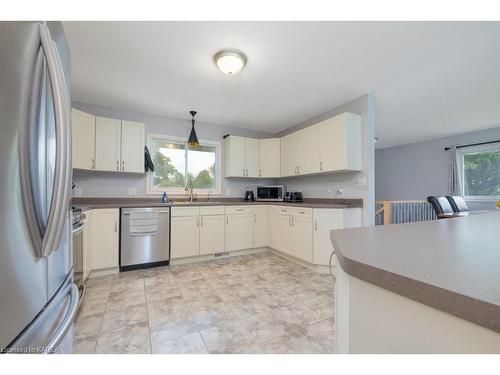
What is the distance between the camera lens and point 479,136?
15.1ft

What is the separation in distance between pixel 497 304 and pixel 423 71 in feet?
9.53

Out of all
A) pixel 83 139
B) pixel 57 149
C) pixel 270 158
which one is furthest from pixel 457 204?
pixel 83 139

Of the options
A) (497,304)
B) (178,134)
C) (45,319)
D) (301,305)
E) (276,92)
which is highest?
(276,92)

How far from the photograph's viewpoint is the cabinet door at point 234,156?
4008mm

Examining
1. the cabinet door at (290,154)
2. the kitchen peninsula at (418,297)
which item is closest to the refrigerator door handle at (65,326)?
the kitchen peninsula at (418,297)

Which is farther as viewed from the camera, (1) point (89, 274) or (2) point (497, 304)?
(1) point (89, 274)

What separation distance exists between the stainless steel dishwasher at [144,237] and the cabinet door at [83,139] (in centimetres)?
78

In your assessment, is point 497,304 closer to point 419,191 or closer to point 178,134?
point 178,134

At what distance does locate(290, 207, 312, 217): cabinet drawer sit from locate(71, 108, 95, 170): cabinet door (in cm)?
283

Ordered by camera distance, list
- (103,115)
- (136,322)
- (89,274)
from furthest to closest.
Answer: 1. (103,115)
2. (89,274)
3. (136,322)

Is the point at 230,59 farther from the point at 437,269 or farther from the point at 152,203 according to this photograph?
the point at 152,203

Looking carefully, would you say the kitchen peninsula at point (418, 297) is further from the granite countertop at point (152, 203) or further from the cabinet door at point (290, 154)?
the cabinet door at point (290, 154)

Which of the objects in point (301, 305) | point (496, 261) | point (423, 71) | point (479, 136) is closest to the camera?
point (496, 261)
